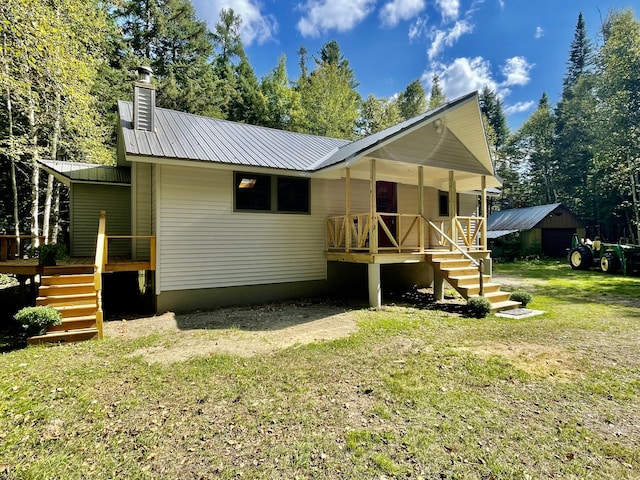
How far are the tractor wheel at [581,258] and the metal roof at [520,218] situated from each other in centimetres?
645

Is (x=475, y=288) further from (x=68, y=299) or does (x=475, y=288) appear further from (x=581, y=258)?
(x=581, y=258)

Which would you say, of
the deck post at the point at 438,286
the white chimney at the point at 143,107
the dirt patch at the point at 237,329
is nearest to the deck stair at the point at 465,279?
the deck post at the point at 438,286

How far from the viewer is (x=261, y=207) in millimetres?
8844

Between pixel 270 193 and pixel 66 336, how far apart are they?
5455mm

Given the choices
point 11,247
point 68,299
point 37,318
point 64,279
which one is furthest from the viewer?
point 11,247

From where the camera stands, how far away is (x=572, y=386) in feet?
12.5

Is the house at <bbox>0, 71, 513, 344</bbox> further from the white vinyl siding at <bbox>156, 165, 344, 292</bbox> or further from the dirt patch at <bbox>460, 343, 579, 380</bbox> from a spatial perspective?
the dirt patch at <bbox>460, 343, 579, 380</bbox>

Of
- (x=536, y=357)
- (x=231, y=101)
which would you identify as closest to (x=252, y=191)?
(x=536, y=357)

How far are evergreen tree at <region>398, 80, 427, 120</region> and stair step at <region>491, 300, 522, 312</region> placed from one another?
2596cm

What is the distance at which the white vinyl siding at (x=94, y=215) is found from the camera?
9.84m

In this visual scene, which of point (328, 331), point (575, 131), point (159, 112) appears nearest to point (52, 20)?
point (159, 112)

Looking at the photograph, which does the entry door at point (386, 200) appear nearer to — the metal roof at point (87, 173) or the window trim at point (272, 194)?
the window trim at point (272, 194)

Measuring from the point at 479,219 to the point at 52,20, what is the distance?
506 inches

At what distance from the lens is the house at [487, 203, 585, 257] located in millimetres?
22969
